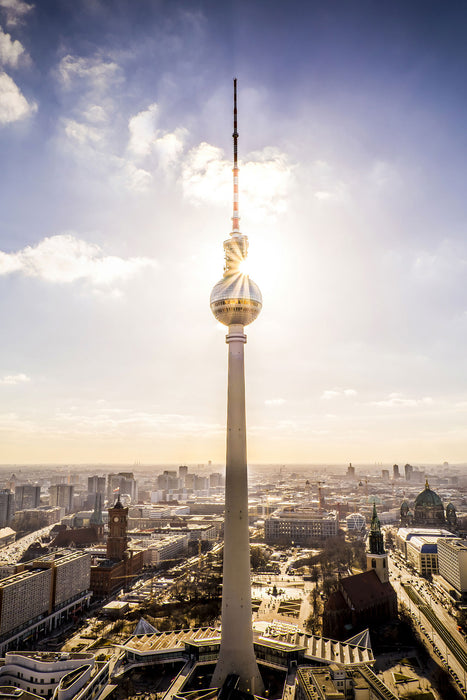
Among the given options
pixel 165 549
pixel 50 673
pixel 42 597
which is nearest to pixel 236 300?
pixel 50 673

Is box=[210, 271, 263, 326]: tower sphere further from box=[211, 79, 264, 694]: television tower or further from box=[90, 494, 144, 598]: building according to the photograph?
box=[90, 494, 144, 598]: building

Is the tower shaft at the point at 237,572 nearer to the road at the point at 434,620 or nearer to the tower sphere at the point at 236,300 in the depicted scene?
the tower sphere at the point at 236,300

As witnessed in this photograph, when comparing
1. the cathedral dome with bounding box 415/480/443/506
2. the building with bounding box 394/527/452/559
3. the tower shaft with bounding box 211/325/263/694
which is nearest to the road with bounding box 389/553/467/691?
the building with bounding box 394/527/452/559

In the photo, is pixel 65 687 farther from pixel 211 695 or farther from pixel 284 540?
pixel 284 540

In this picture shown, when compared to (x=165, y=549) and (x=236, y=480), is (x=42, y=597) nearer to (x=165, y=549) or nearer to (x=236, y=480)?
(x=236, y=480)

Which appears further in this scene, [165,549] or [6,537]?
[6,537]

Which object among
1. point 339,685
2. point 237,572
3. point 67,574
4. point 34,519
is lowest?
point 34,519

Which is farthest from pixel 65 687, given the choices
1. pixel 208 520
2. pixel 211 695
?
pixel 208 520

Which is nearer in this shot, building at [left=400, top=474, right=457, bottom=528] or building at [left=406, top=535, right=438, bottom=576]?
building at [left=406, top=535, right=438, bottom=576]
